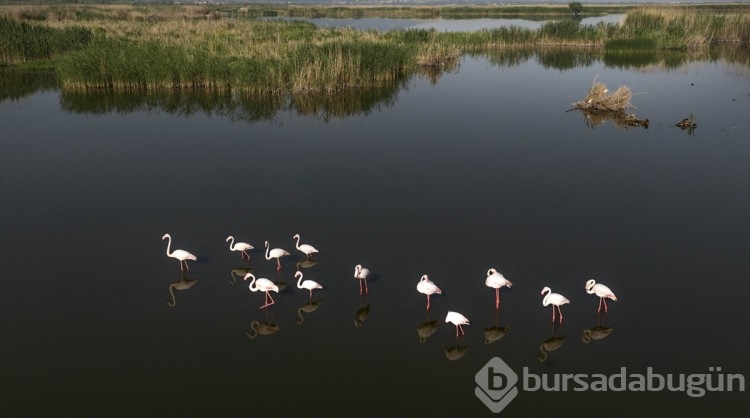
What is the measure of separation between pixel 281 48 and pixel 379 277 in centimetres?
2069

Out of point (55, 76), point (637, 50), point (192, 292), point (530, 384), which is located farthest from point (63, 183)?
point (637, 50)

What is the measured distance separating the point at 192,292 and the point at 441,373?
167 inches

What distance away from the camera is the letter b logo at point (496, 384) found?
7363 mm

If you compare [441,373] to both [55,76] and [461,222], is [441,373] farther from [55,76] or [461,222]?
[55,76]

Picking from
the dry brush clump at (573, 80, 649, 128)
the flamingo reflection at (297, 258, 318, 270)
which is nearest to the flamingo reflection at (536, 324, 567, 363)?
the flamingo reflection at (297, 258, 318, 270)

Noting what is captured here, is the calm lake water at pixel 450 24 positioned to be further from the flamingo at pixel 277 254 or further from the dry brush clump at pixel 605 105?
the flamingo at pixel 277 254

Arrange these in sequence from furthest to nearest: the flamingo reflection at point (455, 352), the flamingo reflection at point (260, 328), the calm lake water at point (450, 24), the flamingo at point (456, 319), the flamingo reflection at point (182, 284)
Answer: the calm lake water at point (450, 24) < the flamingo reflection at point (182, 284) < the flamingo reflection at point (260, 328) < the flamingo at point (456, 319) < the flamingo reflection at point (455, 352)

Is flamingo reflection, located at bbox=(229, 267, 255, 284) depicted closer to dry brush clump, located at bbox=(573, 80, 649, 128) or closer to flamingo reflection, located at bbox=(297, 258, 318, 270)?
flamingo reflection, located at bbox=(297, 258, 318, 270)

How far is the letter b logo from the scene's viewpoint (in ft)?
24.2

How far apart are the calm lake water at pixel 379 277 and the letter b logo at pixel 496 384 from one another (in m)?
0.11

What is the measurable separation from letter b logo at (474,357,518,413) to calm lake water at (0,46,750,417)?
4.5 inches

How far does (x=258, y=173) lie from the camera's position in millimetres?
Answer: 15297

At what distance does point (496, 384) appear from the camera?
7.62 m

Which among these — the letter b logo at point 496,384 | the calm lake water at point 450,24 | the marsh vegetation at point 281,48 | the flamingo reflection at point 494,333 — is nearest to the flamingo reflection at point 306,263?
the flamingo reflection at point 494,333
